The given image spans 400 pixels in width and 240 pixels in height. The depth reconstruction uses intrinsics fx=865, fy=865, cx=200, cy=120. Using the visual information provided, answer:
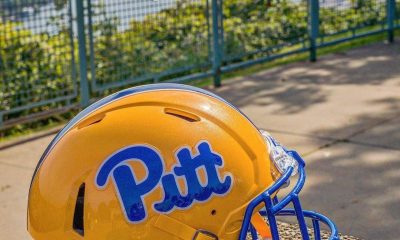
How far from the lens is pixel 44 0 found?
6.98m

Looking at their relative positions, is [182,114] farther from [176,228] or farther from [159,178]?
[176,228]

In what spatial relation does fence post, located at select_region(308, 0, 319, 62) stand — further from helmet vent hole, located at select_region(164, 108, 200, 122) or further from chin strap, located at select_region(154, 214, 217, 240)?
chin strap, located at select_region(154, 214, 217, 240)

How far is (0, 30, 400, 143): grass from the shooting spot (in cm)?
710

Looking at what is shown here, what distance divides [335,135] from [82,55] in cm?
226

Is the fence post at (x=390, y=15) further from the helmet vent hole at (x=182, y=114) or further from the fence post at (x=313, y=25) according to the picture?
the helmet vent hole at (x=182, y=114)

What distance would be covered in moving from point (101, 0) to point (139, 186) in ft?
15.5

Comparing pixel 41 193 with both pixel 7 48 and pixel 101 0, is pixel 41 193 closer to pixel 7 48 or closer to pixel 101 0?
pixel 7 48

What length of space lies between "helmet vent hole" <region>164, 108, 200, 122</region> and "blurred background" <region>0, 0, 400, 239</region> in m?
1.89

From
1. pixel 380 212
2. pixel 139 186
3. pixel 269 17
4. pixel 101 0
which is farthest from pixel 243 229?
pixel 269 17

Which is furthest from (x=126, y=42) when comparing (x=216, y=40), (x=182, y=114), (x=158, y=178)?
(x=158, y=178)

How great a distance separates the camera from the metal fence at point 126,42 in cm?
689

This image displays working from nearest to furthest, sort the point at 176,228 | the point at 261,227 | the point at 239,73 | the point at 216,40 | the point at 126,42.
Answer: the point at 176,228 < the point at 261,227 < the point at 126,42 < the point at 216,40 < the point at 239,73

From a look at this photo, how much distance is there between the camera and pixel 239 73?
356 inches

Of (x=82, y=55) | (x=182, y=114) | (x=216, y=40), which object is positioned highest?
(x=182, y=114)
